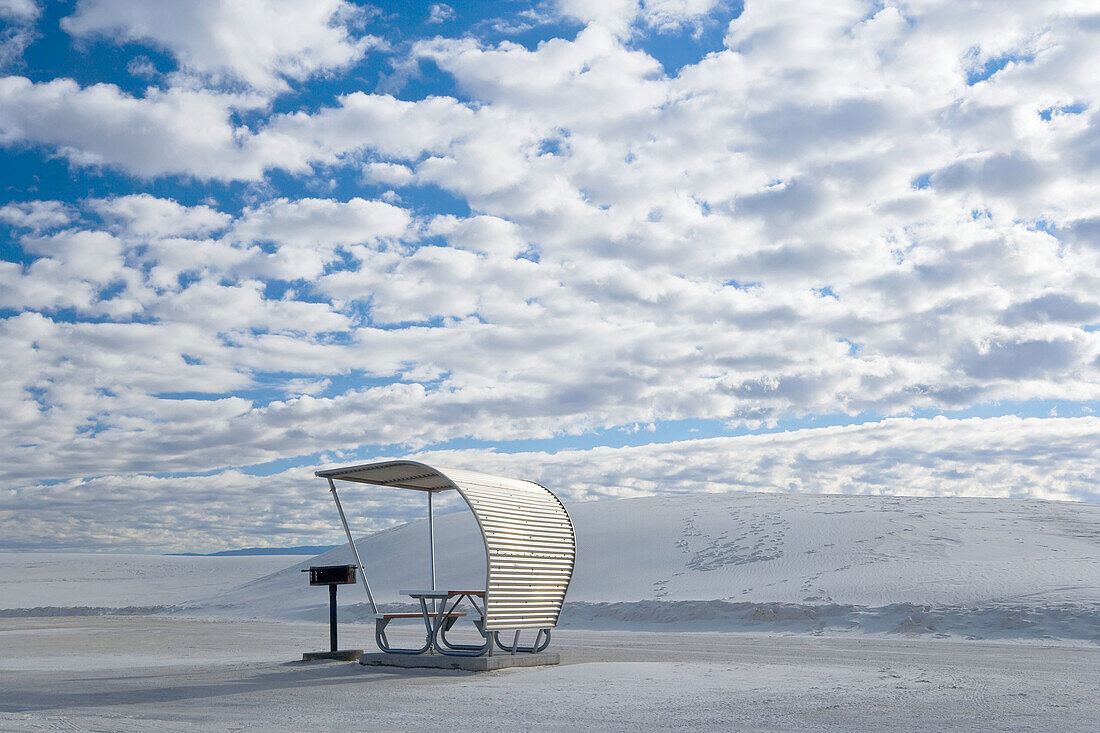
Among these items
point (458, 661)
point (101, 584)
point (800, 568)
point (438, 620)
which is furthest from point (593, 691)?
point (101, 584)

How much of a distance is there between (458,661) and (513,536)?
1.71m

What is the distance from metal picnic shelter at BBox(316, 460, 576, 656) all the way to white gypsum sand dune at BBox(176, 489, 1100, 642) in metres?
9.61

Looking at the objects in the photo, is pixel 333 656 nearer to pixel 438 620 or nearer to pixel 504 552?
pixel 438 620

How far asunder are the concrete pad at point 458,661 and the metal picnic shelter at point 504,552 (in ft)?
0.54

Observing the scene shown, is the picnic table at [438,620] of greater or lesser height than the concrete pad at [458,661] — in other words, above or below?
above

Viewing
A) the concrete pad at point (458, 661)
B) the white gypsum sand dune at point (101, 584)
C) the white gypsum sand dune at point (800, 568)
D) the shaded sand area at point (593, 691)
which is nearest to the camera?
the shaded sand area at point (593, 691)

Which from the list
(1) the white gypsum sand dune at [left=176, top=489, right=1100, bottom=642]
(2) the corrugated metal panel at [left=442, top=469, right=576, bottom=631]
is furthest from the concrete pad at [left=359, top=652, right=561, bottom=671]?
(1) the white gypsum sand dune at [left=176, top=489, right=1100, bottom=642]

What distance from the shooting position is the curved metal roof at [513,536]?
12680 mm

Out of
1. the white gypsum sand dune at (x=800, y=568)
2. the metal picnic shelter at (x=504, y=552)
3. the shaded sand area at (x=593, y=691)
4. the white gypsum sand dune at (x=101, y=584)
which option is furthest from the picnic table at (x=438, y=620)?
the white gypsum sand dune at (x=101, y=584)

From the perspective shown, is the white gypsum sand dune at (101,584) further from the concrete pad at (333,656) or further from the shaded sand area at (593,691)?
the shaded sand area at (593,691)

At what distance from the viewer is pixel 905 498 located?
40.2m

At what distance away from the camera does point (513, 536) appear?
516 inches

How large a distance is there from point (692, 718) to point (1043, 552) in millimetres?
22618

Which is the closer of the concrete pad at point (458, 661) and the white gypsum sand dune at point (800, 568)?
the concrete pad at point (458, 661)
